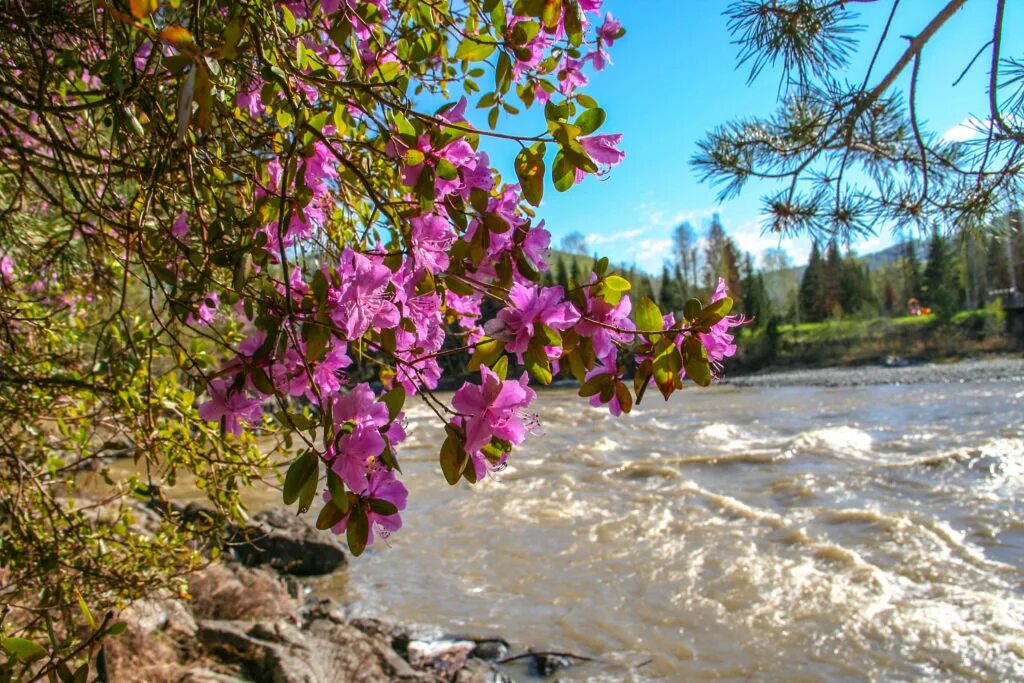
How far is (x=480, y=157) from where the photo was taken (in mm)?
1083

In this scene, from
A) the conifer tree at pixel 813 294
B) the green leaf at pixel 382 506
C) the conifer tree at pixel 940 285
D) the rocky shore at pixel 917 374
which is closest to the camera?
the green leaf at pixel 382 506

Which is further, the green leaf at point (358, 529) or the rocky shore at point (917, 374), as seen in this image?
the rocky shore at point (917, 374)

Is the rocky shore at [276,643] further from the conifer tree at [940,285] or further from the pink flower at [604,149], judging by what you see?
the conifer tree at [940,285]

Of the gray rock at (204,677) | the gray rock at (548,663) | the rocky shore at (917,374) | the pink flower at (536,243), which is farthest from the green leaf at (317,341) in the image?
the rocky shore at (917,374)

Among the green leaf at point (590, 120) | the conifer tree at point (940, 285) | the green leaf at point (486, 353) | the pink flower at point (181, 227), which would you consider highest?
the conifer tree at point (940, 285)

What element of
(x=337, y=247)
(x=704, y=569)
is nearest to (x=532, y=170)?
(x=337, y=247)

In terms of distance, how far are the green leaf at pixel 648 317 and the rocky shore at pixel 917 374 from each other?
25803 mm

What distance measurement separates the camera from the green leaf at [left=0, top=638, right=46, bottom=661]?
0.83 m

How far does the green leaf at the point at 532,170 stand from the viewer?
101 cm

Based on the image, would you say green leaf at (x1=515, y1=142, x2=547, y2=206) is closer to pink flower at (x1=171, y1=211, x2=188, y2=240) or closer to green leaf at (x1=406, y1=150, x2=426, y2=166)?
green leaf at (x1=406, y1=150, x2=426, y2=166)

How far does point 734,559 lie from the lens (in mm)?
6488

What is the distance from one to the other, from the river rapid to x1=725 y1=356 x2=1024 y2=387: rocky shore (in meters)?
12.9

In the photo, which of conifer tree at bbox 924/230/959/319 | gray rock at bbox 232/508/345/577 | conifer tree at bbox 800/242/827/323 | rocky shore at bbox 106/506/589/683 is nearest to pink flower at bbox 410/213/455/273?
rocky shore at bbox 106/506/589/683

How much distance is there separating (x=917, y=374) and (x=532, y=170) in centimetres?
Answer: 2948
